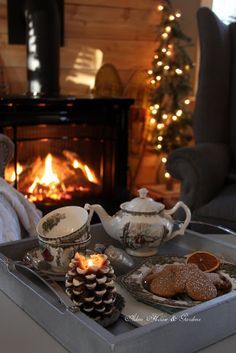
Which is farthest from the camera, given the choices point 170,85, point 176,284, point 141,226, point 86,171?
point 170,85

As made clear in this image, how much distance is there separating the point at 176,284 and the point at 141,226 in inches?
10.5

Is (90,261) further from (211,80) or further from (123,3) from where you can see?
(123,3)

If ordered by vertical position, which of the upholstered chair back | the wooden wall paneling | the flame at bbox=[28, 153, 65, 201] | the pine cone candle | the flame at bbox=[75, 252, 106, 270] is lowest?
the flame at bbox=[28, 153, 65, 201]

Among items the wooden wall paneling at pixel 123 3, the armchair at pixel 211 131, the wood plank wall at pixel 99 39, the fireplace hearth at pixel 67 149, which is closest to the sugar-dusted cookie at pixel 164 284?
the armchair at pixel 211 131

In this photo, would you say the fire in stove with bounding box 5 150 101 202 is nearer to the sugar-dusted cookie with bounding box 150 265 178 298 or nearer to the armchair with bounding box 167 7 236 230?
the armchair with bounding box 167 7 236 230

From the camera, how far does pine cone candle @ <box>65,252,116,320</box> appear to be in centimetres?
93

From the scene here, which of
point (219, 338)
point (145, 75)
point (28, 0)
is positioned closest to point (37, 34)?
point (28, 0)

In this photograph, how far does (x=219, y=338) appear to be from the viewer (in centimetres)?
90

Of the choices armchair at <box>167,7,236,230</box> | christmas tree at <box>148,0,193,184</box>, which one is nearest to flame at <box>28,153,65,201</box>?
christmas tree at <box>148,0,193,184</box>

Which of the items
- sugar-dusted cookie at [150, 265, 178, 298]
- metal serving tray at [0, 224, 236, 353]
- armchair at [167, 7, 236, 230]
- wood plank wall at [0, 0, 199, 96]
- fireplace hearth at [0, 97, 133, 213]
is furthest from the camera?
wood plank wall at [0, 0, 199, 96]

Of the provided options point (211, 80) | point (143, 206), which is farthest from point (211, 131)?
point (143, 206)

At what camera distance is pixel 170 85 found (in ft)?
10.9

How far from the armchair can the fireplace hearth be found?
0.69m

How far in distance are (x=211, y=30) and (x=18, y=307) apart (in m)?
1.74
